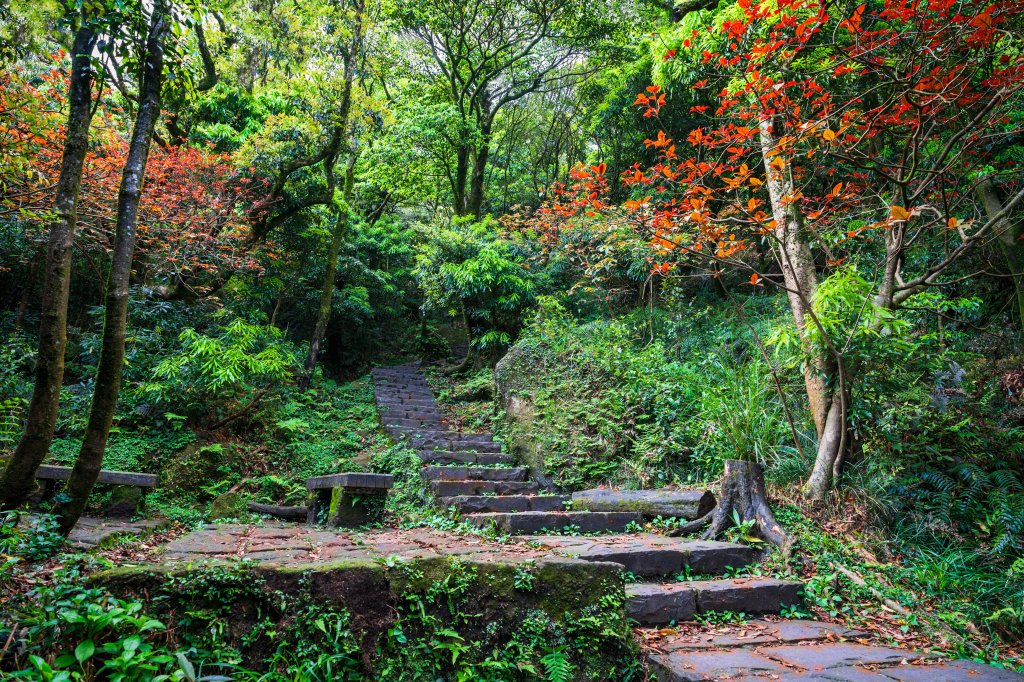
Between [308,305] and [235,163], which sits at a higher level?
[235,163]

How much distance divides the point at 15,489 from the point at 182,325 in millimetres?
5845

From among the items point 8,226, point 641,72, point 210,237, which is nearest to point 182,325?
point 210,237

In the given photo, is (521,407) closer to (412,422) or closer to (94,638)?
(412,422)

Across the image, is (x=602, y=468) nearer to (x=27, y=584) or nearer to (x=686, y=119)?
(x=27, y=584)

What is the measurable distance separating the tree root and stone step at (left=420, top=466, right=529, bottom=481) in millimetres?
2625

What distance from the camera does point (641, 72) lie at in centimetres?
1098

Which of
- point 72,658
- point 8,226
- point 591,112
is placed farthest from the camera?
point 591,112

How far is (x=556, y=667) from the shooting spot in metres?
2.40

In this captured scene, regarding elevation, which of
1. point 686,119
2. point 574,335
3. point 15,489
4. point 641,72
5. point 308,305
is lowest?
point 15,489

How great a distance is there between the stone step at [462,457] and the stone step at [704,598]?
3885mm

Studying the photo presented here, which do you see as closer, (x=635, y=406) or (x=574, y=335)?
(x=635, y=406)

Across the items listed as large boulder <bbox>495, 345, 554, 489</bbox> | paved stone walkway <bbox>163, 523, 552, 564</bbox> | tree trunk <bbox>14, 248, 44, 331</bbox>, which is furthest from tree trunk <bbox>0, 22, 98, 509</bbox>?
tree trunk <bbox>14, 248, 44, 331</bbox>

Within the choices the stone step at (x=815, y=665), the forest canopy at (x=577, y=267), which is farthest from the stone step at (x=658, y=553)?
the stone step at (x=815, y=665)

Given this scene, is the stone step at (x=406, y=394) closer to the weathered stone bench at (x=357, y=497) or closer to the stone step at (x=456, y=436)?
the stone step at (x=456, y=436)
